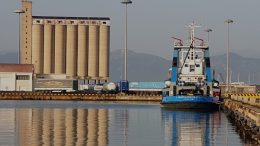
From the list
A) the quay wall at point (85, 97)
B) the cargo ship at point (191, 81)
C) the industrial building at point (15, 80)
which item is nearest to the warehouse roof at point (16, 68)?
the industrial building at point (15, 80)

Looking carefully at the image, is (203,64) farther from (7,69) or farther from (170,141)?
(7,69)

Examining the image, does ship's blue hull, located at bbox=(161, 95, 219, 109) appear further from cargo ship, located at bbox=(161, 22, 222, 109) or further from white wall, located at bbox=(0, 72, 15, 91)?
white wall, located at bbox=(0, 72, 15, 91)

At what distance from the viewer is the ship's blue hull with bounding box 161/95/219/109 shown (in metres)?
82.1

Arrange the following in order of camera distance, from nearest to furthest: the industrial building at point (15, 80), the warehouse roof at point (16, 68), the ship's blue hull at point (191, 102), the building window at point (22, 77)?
1. the ship's blue hull at point (191, 102)
2. the industrial building at point (15, 80)
3. the building window at point (22, 77)
4. the warehouse roof at point (16, 68)

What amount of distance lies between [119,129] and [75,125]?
3922 millimetres

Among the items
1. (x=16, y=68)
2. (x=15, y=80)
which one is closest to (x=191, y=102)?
(x=15, y=80)

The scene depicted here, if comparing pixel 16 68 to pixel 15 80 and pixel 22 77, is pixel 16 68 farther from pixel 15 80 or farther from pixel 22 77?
pixel 15 80

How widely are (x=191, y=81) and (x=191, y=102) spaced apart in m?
9.80

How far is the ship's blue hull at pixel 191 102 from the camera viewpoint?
269 feet

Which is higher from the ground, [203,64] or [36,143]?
[203,64]

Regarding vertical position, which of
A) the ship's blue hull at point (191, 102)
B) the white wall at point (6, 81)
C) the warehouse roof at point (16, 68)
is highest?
the warehouse roof at point (16, 68)

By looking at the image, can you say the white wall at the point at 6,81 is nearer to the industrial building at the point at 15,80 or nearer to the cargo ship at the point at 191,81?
the industrial building at the point at 15,80

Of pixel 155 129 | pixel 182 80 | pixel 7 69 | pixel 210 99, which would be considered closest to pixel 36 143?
pixel 155 129

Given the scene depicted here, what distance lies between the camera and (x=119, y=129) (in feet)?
155
